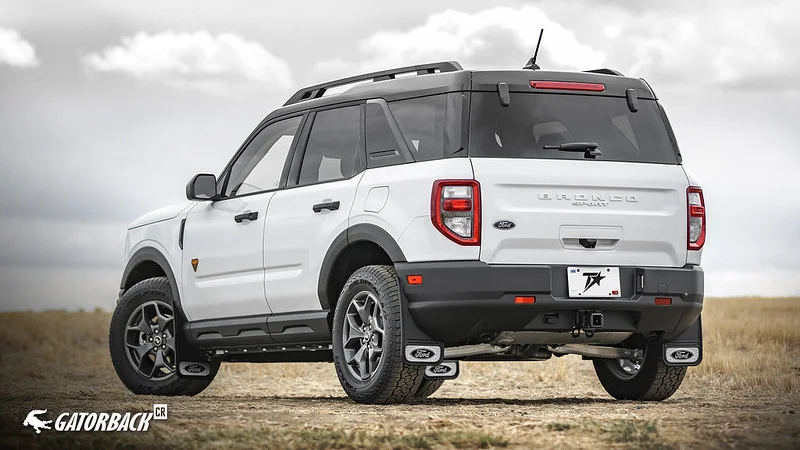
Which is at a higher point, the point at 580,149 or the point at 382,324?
the point at 580,149

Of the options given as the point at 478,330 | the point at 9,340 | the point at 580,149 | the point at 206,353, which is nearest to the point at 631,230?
the point at 580,149

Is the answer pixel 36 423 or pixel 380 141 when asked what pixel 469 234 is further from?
pixel 36 423

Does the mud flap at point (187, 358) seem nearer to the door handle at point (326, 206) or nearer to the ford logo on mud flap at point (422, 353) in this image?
the door handle at point (326, 206)

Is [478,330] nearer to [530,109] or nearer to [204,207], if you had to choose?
[530,109]

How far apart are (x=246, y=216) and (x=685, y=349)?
3.41m

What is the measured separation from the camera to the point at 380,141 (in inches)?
382

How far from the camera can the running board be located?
9914mm

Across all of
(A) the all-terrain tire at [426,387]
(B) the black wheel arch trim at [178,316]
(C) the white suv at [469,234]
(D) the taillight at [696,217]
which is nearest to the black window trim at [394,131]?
(C) the white suv at [469,234]

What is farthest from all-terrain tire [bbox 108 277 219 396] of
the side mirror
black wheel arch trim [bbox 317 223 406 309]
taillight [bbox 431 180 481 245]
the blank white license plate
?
the blank white license plate

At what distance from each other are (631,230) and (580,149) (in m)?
0.63

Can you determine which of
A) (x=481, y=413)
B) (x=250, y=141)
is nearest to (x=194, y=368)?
(x=250, y=141)

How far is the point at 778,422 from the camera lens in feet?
27.0

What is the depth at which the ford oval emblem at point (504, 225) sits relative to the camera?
8.88 meters

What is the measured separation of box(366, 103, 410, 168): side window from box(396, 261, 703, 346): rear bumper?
2.70 feet
